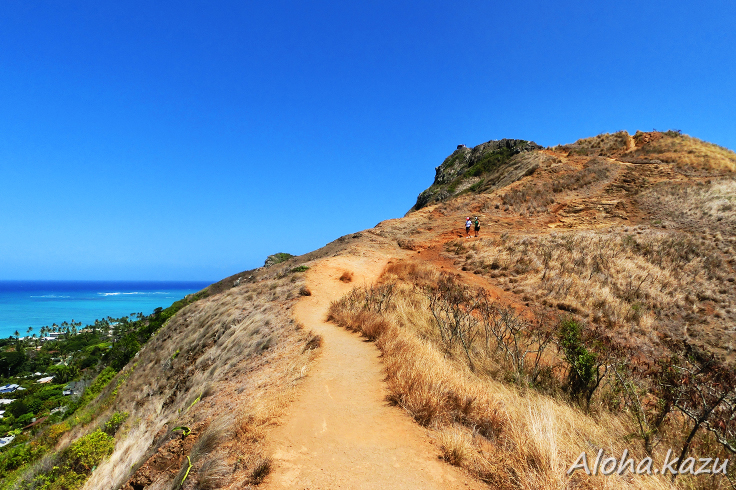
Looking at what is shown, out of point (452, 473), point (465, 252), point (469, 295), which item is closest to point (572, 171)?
point (465, 252)

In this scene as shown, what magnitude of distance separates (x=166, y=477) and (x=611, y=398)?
24.0 ft

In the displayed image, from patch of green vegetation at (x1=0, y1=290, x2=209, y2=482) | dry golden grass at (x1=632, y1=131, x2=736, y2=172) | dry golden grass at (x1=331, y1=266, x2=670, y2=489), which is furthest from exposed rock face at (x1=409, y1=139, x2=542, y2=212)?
dry golden grass at (x1=331, y1=266, x2=670, y2=489)

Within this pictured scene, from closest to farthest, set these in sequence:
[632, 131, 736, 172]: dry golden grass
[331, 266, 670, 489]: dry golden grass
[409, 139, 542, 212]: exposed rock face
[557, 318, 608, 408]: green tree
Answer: [331, 266, 670, 489]: dry golden grass, [557, 318, 608, 408]: green tree, [632, 131, 736, 172]: dry golden grass, [409, 139, 542, 212]: exposed rock face

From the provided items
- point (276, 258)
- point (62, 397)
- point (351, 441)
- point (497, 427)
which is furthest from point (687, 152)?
point (62, 397)

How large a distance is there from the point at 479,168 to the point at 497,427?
165 ft

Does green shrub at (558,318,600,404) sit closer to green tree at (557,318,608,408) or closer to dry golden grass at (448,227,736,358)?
green tree at (557,318,608,408)

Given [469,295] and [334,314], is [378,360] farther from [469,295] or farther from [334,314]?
[469,295]

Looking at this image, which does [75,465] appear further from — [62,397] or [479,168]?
[62,397]

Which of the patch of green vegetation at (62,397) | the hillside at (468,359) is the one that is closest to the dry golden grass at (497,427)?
the hillside at (468,359)

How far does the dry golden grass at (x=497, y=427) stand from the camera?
130 inches

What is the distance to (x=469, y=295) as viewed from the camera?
44.7ft

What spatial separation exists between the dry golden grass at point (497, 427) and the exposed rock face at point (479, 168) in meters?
34.4

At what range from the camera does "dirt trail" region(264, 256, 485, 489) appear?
3541 mm

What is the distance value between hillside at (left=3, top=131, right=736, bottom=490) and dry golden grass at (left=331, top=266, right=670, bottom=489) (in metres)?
0.03
